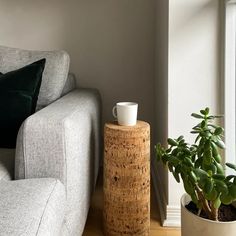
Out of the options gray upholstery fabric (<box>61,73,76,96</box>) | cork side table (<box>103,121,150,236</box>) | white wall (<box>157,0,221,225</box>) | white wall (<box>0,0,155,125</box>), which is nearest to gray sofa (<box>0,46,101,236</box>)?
cork side table (<box>103,121,150,236</box>)

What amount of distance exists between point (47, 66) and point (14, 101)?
1.05ft

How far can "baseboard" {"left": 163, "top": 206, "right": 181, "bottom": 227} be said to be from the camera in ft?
4.77

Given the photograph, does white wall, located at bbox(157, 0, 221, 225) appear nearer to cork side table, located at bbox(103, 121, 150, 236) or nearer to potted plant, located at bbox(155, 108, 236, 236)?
cork side table, located at bbox(103, 121, 150, 236)

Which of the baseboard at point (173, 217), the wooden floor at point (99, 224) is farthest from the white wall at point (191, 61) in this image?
the wooden floor at point (99, 224)

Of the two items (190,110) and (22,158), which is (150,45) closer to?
(190,110)

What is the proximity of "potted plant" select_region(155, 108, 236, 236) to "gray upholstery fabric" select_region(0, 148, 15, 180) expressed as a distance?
1.77 feet

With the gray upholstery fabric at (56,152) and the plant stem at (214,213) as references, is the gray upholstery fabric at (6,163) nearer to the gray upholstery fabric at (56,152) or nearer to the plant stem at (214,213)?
the gray upholstery fabric at (56,152)

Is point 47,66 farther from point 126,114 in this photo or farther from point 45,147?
point 45,147

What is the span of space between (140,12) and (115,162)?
1153 millimetres

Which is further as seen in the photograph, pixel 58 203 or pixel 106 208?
pixel 106 208

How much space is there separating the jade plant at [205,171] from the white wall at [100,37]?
3.39 feet

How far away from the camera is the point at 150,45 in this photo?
2037 mm

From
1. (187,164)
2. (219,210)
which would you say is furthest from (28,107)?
(219,210)

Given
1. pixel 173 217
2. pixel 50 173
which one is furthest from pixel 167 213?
pixel 50 173
